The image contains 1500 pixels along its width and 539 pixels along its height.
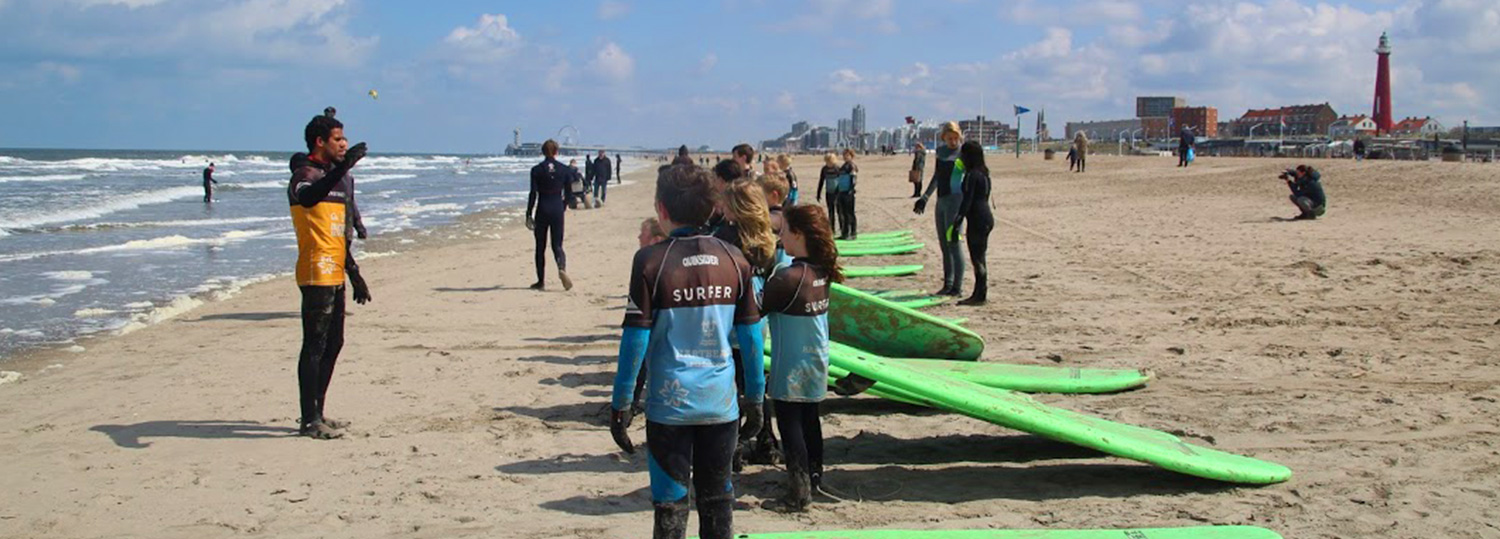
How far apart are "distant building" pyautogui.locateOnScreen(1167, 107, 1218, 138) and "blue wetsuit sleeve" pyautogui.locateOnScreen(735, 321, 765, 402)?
136423 mm

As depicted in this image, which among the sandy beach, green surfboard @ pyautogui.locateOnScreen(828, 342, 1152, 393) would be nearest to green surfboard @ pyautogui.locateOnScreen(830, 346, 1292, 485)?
the sandy beach

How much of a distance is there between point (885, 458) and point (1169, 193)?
2256 centimetres

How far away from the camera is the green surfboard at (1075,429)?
4.69 m

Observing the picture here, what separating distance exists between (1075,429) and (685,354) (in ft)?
7.32

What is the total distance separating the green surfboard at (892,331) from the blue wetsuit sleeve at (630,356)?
360 cm

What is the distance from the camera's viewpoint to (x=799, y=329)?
4.45 metres

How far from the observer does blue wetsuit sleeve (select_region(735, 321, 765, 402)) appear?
3604mm

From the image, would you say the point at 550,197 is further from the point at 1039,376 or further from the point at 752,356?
the point at 752,356

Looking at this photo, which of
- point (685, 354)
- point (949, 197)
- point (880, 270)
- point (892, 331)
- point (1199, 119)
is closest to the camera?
point (685, 354)

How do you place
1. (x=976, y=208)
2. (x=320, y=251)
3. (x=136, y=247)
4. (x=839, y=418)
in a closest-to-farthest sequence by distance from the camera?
(x=320, y=251), (x=839, y=418), (x=976, y=208), (x=136, y=247)

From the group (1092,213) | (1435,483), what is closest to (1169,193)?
(1092,213)

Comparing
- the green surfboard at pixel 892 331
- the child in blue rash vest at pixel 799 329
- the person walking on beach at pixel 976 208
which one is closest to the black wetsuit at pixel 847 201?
the person walking on beach at pixel 976 208

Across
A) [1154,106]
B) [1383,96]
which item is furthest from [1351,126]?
[1154,106]

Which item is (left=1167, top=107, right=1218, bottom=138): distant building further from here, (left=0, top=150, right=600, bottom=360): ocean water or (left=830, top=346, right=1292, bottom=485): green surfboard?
(left=830, top=346, right=1292, bottom=485): green surfboard
